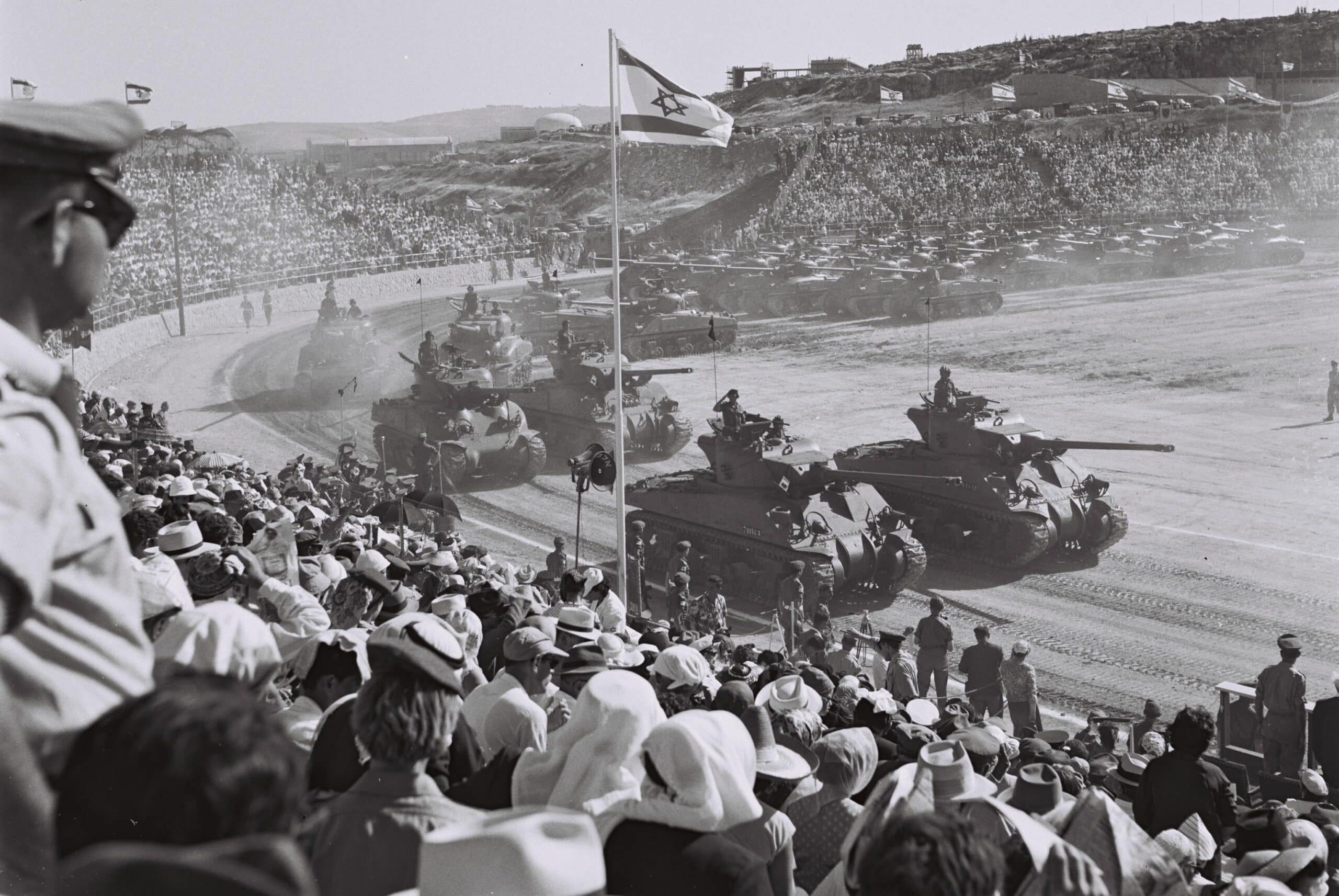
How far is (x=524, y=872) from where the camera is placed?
2252mm

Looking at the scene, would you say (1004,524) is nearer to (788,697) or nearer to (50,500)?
(788,697)

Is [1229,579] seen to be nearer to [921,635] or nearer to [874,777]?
[921,635]

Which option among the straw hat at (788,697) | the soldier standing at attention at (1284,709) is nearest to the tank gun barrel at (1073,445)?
the soldier standing at attention at (1284,709)

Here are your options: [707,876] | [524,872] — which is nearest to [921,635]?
[707,876]

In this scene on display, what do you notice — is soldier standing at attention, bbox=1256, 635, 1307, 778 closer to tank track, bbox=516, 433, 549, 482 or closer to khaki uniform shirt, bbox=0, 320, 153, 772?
khaki uniform shirt, bbox=0, 320, 153, 772

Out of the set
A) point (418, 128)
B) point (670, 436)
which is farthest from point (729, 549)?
point (418, 128)

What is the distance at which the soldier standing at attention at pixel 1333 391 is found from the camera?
1127 inches

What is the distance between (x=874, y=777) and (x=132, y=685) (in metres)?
3.67

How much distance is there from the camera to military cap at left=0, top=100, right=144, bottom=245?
1729 millimetres

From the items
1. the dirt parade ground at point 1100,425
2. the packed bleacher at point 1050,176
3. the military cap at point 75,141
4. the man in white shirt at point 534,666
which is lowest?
the dirt parade ground at point 1100,425

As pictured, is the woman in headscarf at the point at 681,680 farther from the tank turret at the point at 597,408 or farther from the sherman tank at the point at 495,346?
the sherman tank at the point at 495,346

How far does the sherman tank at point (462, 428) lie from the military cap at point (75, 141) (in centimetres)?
2207

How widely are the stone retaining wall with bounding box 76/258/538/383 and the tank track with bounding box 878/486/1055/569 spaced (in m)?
16.7

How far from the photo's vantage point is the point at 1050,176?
63594mm
